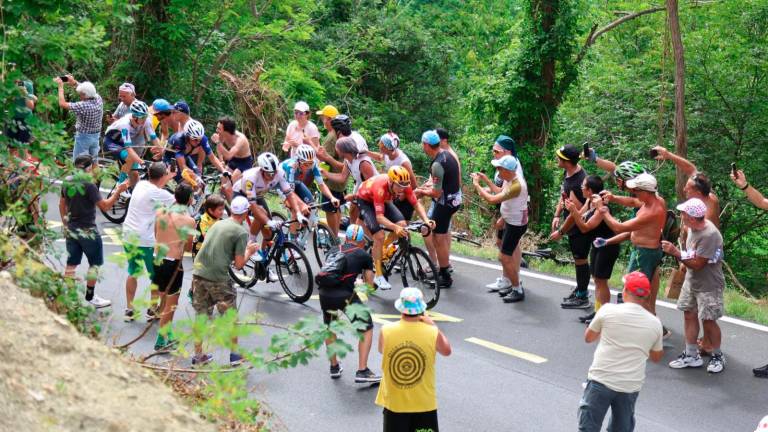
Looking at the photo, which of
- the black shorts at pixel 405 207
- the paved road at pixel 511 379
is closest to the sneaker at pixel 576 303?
the paved road at pixel 511 379

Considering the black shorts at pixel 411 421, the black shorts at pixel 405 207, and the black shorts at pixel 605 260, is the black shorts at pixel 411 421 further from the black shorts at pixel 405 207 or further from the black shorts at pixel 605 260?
the black shorts at pixel 405 207

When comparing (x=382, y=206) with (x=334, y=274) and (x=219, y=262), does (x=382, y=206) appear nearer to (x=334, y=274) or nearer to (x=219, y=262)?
(x=334, y=274)

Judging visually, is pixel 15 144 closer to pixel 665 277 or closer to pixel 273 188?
pixel 273 188

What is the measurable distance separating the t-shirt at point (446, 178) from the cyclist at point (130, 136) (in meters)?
4.86

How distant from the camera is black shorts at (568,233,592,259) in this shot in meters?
Result: 11.2

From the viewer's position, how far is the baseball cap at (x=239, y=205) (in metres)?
9.28

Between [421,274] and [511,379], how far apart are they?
242cm

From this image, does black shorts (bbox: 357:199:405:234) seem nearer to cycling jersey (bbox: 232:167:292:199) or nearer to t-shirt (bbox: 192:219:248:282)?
cycling jersey (bbox: 232:167:292:199)

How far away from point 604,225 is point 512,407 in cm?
342

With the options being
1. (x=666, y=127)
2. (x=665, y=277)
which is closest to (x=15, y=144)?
(x=665, y=277)

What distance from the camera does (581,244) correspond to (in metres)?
11.2

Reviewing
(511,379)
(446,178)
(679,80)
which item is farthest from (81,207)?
(679,80)

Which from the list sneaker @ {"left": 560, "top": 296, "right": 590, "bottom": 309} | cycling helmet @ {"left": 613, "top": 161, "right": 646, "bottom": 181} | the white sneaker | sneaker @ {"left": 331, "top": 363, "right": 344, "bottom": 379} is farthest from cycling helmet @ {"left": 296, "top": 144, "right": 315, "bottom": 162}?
cycling helmet @ {"left": 613, "top": 161, "right": 646, "bottom": 181}

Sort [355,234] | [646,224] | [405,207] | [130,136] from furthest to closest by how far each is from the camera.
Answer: [130,136]
[405,207]
[646,224]
[355,234]
